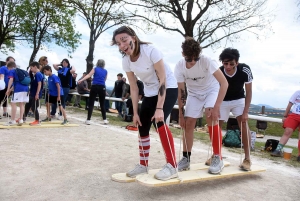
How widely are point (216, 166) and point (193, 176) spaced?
18.5 inches

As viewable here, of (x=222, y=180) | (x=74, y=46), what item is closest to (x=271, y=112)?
(x=222, y=180)

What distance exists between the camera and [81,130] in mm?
7668

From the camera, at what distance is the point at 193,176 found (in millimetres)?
3721

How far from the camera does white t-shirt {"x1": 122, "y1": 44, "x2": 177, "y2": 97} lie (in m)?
3.49

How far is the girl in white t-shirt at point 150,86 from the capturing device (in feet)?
11.4

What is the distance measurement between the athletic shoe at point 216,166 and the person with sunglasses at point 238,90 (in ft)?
1.57

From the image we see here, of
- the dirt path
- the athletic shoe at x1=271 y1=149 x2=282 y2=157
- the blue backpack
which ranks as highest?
the blue backpack

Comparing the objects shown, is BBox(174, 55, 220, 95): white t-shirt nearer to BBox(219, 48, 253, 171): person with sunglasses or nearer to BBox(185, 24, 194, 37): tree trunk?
BBox(219, 48, 253, 171): person with sunglasses

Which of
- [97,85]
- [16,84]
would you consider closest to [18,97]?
[16,84]

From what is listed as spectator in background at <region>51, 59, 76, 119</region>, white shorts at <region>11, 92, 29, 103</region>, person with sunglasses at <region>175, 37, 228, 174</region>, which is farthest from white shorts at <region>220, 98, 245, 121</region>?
spectator in background at <region>51, 59, 76, 119</region>

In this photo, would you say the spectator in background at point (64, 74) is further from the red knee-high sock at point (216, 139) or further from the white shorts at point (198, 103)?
the red knee-high sock at point (216, 139)

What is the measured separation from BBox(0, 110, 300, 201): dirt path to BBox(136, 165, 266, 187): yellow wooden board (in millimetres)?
126

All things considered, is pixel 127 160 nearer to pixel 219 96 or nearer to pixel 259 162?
pixel 219 96

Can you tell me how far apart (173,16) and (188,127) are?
1274 cm
